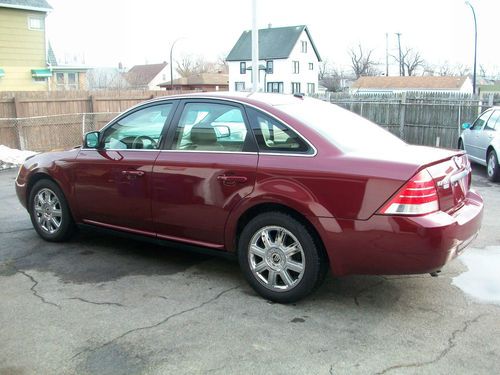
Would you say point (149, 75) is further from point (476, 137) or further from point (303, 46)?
point (476, 137)

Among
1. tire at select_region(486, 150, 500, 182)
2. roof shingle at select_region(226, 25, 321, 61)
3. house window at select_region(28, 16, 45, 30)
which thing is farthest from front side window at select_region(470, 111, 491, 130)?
roof shingle at select_region(226, 25, 321, 61)

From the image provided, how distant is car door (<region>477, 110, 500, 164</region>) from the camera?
35.3ft

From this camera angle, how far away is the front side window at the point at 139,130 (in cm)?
484

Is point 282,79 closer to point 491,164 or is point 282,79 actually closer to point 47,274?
point 491,164

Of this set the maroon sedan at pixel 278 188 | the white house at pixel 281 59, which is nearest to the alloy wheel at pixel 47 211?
the maroon sedan at pixel 278 188

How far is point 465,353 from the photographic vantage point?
10.8 ft

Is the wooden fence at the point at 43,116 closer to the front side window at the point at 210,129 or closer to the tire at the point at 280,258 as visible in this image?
the front side window at the point at 210,129

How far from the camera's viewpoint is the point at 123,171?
4.90 m

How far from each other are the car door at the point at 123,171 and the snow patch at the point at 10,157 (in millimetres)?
8215

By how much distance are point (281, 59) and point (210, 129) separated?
56857 millimetres

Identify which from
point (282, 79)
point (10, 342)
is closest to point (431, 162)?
point (10, 342)

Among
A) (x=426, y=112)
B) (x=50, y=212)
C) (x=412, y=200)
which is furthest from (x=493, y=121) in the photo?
(x=50, y=212)

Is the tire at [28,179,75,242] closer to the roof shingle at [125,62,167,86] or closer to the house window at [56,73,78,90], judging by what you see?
the house window at [56,73,78,90]

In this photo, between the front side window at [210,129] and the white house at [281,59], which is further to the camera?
the white house at [281,59]
